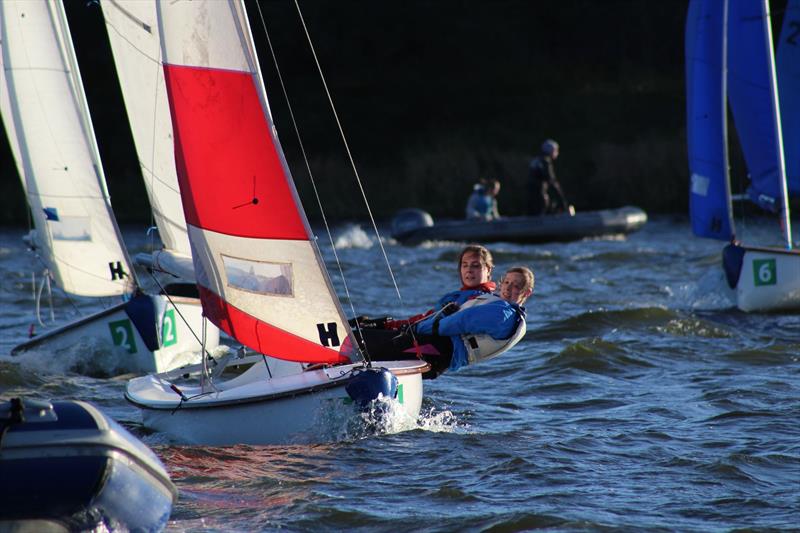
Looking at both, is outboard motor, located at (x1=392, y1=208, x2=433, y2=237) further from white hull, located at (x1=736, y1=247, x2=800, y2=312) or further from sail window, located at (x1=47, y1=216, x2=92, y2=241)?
sail window, located at (x1=47, y1=216, x2=92, y2=241)

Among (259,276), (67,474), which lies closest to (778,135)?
(259,276)

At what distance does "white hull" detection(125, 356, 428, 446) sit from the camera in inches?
262

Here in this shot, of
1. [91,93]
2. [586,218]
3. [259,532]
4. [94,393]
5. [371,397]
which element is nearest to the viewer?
[259,532]

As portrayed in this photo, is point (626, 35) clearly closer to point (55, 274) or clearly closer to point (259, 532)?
point (55, 274)

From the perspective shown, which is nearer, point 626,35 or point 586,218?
point 586,218

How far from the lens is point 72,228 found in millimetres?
10266

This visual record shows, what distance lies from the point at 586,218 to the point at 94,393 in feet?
46.9

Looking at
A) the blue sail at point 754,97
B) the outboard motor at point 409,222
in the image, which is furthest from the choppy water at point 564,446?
the outboard motor at point 409,222

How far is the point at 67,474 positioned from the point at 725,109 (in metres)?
9.91

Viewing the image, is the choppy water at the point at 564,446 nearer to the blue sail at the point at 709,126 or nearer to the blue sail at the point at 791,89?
the blue sail at the point at 709,126

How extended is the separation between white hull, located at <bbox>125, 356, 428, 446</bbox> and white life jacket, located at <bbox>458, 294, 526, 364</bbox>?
0.28 metres

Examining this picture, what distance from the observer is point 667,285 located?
51.8 ft

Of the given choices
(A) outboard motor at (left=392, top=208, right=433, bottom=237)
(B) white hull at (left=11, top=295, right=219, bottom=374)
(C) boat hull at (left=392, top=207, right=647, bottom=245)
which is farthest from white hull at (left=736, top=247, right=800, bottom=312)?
(A) outboard motor at (left=392, top=208, right=433, bottom=237)

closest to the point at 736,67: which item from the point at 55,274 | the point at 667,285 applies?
the point at 667,285
